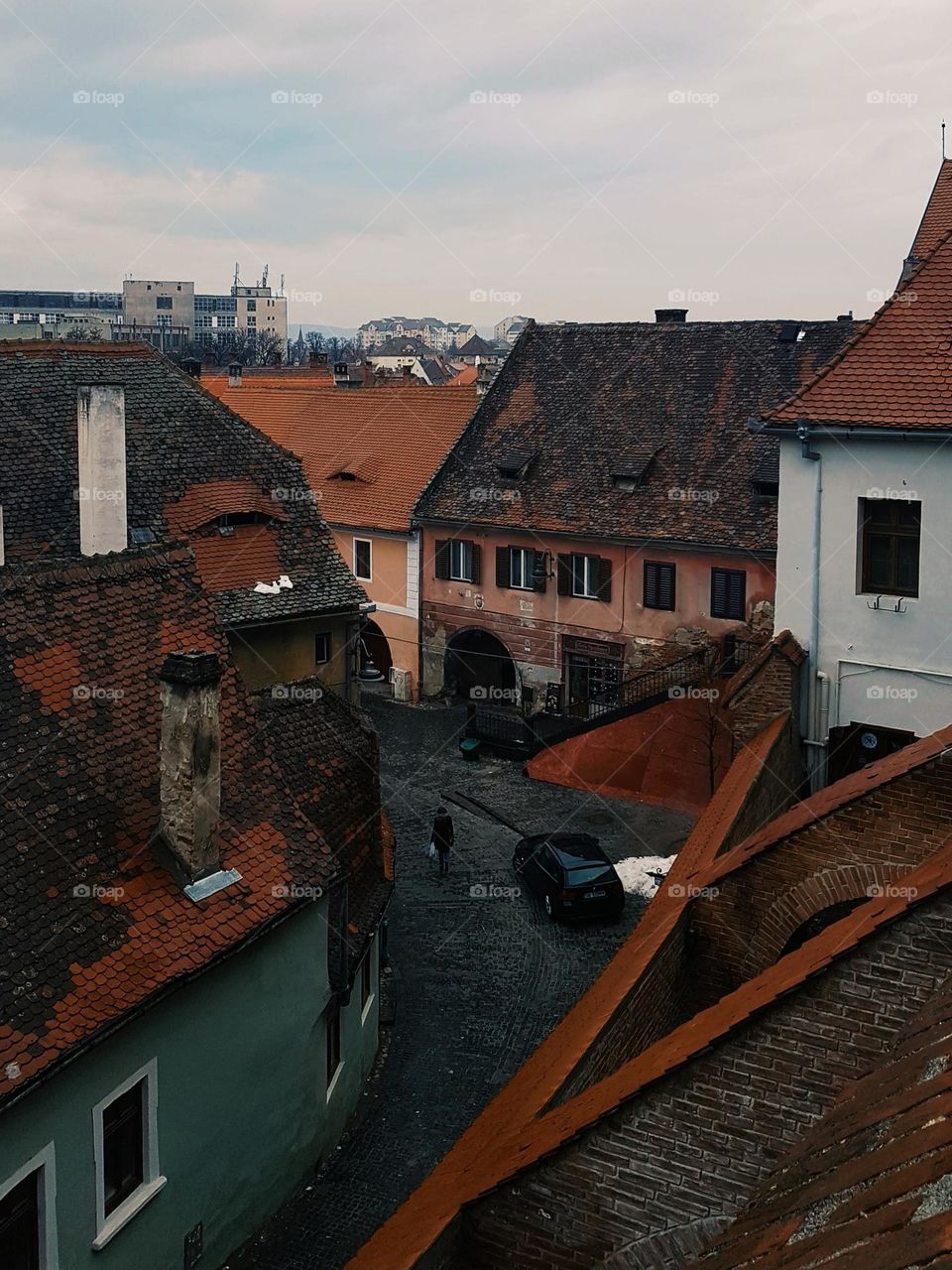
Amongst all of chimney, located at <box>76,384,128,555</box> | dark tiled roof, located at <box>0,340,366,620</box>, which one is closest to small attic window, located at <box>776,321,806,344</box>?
dark tiled roof, located at <box>0,340,366,620</box>

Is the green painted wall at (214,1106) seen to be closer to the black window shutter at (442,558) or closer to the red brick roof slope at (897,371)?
the red brick roof slope at (897,371)

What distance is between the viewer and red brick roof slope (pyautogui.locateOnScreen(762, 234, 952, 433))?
690 inches

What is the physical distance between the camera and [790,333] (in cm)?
3697

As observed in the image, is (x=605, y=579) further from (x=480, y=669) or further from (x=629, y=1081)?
(x=629, y=1081)

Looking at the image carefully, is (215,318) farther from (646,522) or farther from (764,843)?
(764,843)

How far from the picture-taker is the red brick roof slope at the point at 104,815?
36.2ft

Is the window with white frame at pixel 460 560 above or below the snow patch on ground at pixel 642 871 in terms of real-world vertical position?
above

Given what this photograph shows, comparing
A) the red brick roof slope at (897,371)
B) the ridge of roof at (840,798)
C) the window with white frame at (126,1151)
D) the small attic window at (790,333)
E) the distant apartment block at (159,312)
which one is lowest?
the window with white frame at (126,1151)

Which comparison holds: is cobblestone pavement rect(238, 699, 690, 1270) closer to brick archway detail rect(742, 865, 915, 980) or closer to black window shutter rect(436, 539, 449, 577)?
brick archway detail rect(742, 865, 915, 980)

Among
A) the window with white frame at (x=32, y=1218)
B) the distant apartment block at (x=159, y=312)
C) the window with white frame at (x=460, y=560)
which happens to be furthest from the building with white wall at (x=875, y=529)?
the distant apartment block at (x=159, y=312)

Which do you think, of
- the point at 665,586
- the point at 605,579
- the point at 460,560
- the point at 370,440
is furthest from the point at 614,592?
the point at 370,440

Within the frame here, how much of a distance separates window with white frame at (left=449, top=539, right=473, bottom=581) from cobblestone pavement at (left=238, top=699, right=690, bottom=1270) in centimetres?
695

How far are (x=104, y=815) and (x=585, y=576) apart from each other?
25.8 meters

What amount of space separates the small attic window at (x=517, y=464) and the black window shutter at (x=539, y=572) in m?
2.82
